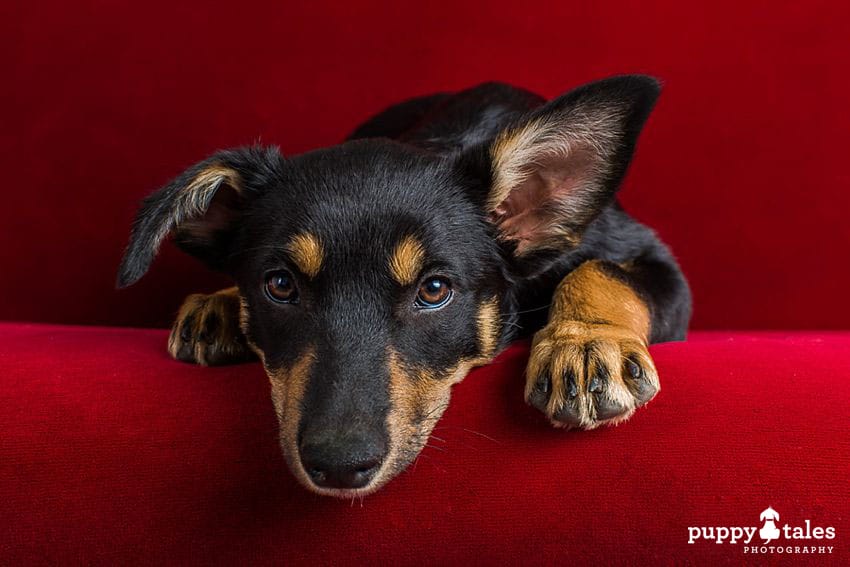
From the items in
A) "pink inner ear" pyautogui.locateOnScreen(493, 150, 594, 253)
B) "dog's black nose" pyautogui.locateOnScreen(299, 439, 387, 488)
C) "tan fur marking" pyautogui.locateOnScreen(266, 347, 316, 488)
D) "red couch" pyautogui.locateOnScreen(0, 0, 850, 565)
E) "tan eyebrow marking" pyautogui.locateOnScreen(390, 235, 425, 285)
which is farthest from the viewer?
"red couch" pyautogui.locateOnScreen(0, 0, 850, 565)

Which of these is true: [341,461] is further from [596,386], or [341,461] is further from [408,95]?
[408,95]

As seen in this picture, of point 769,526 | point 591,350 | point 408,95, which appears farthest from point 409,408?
point 408,95

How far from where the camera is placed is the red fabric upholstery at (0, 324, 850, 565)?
1.80 metres

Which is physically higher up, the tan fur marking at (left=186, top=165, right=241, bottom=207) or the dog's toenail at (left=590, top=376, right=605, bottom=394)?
the tan fur marking at (left=186, top=165, right=241, bottom=207)

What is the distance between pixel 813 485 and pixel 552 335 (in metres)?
0.64

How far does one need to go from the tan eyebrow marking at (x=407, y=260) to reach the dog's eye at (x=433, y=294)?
5 centimetres

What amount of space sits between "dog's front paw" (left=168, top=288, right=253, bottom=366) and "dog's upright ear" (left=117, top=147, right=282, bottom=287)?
14cm

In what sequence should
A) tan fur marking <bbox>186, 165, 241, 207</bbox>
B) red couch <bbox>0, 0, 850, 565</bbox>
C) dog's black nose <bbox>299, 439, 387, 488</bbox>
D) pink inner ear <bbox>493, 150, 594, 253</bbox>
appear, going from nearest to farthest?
dog's black nose <bbox>299, 439, 387, 488</bbox>, tan fur marking <bbox>186, 165, 241, 207</bbox>, pink inner ear <bbox>493, 150, 594, 253</bbox>, red couch <bbox>0, 0, 850, 565</bbox>

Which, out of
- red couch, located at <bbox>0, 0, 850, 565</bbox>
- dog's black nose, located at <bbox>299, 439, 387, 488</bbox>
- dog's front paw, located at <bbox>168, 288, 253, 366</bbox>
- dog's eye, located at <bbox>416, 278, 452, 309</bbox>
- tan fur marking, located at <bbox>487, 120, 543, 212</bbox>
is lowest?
dog's black nose, located at <bbox>299, 439, 387, 488</bbox>

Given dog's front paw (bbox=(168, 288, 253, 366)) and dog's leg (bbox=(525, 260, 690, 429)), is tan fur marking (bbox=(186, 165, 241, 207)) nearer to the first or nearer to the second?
dog's front paw (bbox=(168, 288, 253, 366))

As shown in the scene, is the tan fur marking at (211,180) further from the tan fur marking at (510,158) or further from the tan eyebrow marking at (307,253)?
the tan fur marking at (510,158)

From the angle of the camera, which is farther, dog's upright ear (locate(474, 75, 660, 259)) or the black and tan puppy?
dog's upright ear (locate(474, 75, 660, 259))

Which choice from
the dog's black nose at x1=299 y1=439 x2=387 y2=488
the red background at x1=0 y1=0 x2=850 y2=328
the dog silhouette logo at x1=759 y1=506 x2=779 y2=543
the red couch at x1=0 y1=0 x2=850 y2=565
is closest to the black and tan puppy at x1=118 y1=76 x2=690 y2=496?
the dog's black nose at x1=299 y1=439 x2=387 y2=488

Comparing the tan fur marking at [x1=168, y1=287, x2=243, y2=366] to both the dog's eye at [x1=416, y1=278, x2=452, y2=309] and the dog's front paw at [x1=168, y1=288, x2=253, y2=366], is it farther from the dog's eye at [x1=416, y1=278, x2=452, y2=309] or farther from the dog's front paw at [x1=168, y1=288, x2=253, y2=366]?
the dog's eye at [x1=416, y1=278, x2=452, y2=309]
